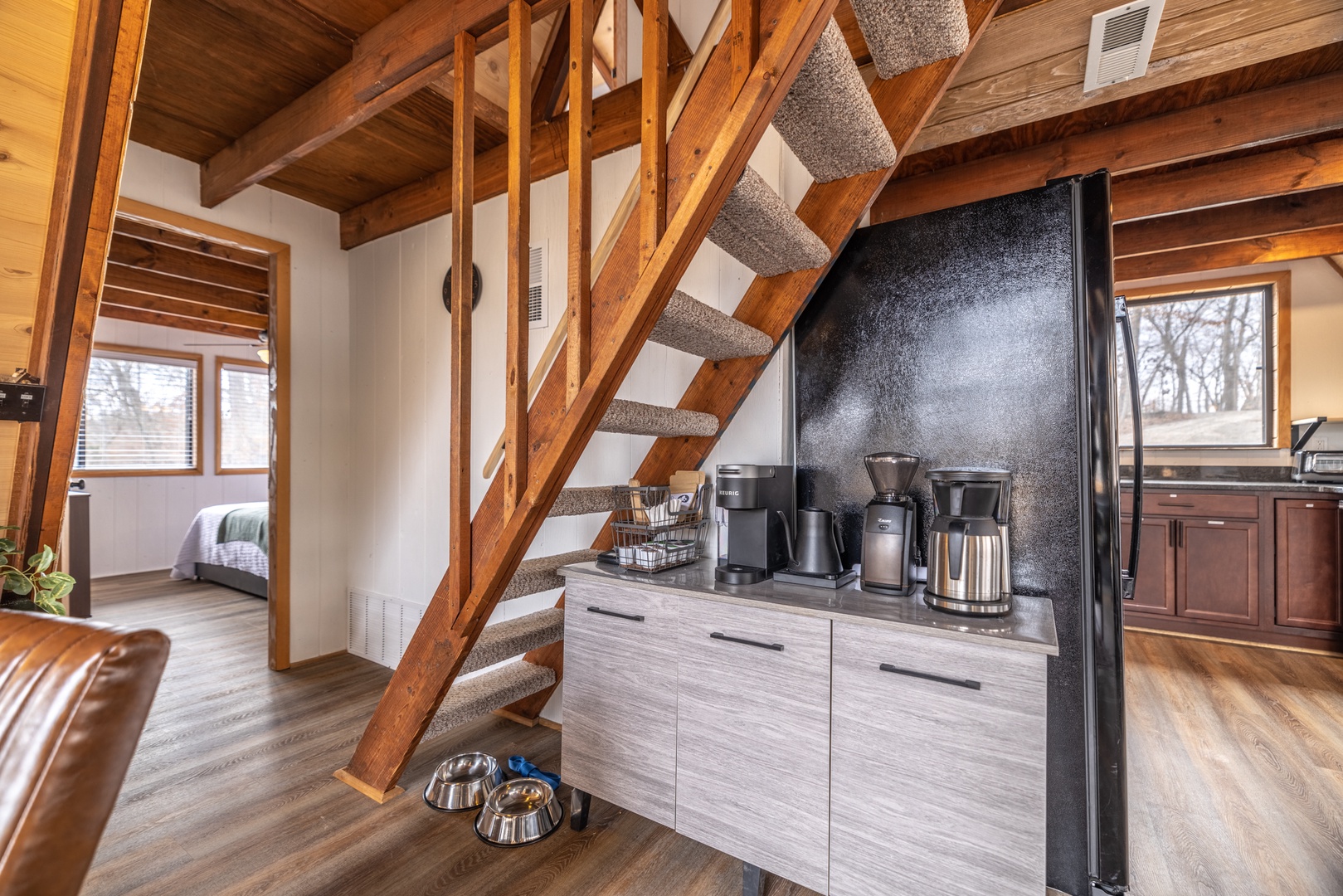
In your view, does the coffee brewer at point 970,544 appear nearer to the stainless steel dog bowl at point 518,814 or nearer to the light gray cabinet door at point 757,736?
the light gray cabinet door at point 757,736

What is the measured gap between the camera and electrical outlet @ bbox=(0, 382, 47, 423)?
1.36 m

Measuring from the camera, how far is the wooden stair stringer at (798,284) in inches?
67.9

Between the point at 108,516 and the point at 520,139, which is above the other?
the point at 520,139

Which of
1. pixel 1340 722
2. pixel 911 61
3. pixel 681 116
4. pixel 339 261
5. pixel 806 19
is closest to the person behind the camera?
pixel 806 19

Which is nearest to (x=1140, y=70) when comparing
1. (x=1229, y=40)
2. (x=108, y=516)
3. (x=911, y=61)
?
(x=1229, y=40)

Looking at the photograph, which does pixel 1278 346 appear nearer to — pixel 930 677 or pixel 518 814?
pixel 930 677

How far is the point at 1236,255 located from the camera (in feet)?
13.6

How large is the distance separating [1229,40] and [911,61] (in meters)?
1.14

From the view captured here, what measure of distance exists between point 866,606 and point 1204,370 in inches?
188

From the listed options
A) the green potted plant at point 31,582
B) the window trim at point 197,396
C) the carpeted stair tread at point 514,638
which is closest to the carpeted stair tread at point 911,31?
the carpeted stair tread at point 514,638

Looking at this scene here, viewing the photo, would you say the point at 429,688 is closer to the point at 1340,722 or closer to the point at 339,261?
the point at 339,261

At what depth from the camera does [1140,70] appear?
A: 6.45 ft

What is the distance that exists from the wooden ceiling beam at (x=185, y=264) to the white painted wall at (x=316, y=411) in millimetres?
545

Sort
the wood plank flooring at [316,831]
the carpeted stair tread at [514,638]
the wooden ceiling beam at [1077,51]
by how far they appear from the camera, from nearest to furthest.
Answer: the wood plank flooring at [316,831], the wooden ceiling beam at [1077,51], the carpeted stair tread at [514,638]
